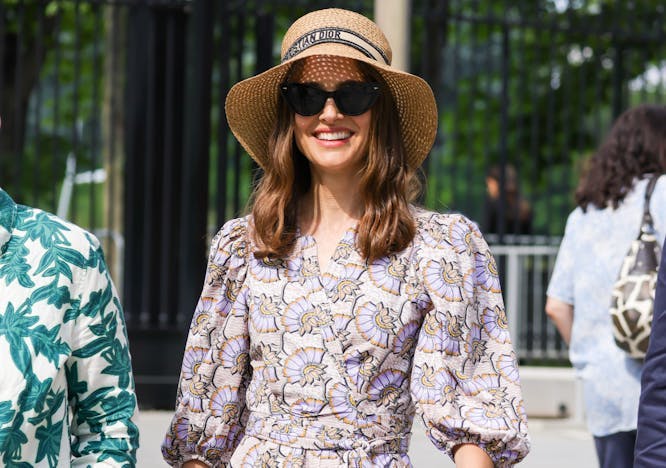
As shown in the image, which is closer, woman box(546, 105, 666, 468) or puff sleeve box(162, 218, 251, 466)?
puff sleeve box(162, 218, 251, 466)

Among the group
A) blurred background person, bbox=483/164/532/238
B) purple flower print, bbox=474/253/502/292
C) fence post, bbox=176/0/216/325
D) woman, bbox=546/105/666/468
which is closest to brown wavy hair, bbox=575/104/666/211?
woman, bbox=546/105/666/468

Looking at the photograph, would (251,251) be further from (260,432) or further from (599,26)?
(599,26)

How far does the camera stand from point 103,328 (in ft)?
8.34

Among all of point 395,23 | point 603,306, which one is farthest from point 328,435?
point 395,23

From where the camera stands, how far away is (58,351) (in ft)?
7.98

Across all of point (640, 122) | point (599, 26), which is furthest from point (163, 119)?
point (640, 122)

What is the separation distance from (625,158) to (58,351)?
2787mm

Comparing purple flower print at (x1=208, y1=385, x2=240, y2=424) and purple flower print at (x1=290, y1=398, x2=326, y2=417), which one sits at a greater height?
purple flower print at (x1=290, y1=398, x2=326, y2=417)

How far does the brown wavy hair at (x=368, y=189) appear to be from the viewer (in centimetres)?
303

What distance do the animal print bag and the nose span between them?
173cm

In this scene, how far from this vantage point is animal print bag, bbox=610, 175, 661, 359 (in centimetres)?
439

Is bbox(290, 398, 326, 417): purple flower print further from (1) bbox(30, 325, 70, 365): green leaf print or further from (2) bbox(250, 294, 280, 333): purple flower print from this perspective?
(1) bbox(30, 325, 70, 365): green leaf print

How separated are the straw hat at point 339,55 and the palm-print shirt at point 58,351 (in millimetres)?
812

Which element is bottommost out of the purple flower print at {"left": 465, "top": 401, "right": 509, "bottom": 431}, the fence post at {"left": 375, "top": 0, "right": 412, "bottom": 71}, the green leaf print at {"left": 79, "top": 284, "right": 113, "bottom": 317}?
the purple flower print at {"left": 465, "top": 401, "right": 509, "bottom": 431}
